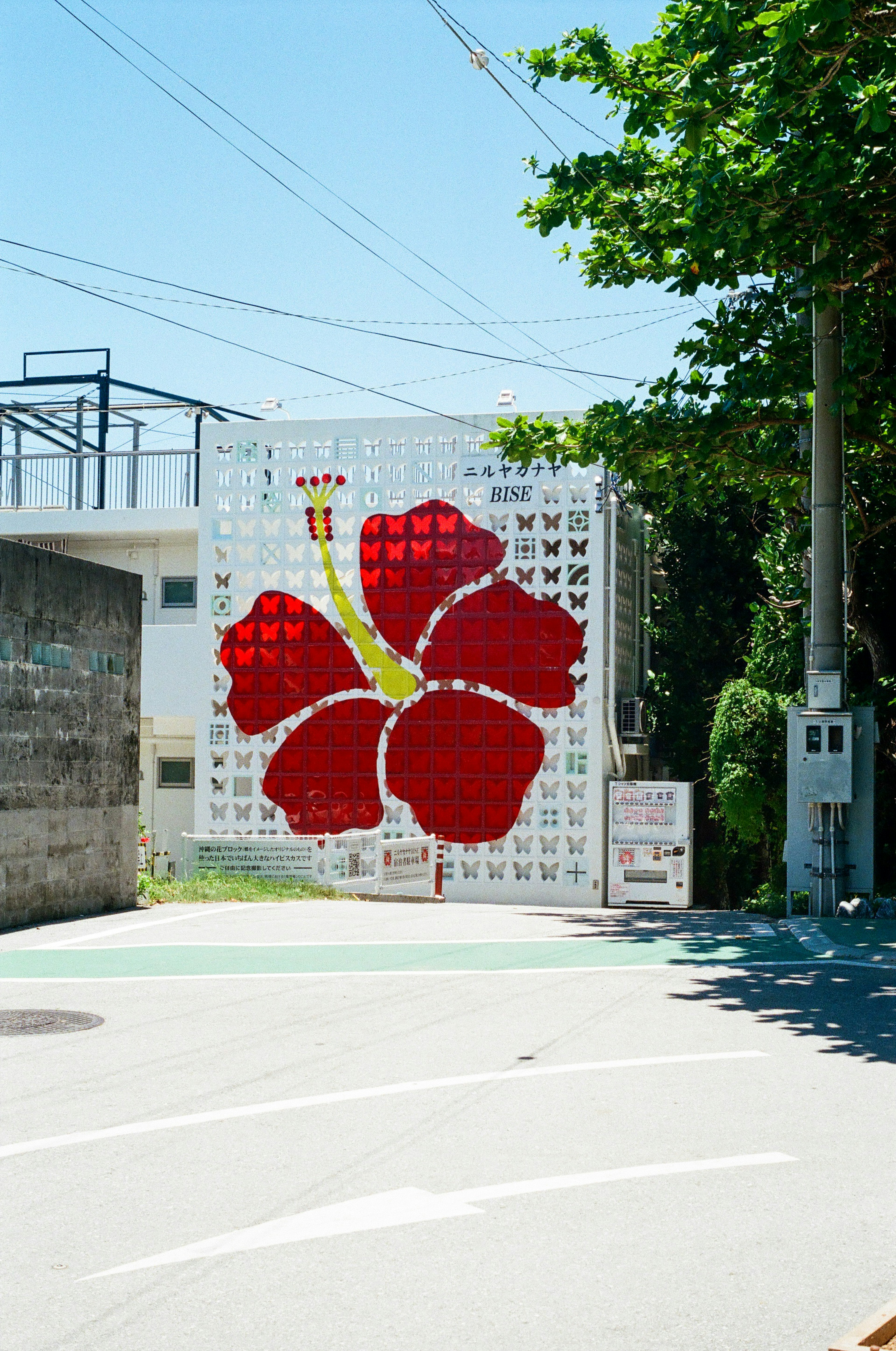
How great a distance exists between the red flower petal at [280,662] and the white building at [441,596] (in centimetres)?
15

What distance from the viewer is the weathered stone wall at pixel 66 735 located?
1448cm

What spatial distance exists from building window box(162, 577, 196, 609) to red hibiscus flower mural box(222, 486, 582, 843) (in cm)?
335

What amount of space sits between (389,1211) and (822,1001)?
5.81 metres

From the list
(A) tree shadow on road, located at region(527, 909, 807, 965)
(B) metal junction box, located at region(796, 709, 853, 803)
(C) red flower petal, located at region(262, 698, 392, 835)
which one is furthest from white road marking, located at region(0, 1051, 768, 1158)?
(C) red flower petal, located at region(262, 698, 392, 835)

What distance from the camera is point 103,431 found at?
3008 cm

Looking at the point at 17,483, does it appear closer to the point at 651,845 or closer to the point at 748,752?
the point at 651,845

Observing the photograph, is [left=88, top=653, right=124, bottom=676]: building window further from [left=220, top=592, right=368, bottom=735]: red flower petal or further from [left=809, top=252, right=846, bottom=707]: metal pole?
[left=220, top=592, right=368, bottom=735]: red flower petal

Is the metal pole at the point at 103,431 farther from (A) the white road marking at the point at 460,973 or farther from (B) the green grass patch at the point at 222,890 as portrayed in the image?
(A) the white road marking at the point at 460,973

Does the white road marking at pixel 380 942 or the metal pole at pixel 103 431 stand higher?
the metal pole at pixel 103 431

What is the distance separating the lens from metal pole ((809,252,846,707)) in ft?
53.3

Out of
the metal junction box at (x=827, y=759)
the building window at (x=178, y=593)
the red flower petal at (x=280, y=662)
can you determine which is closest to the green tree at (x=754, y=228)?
the metal junction box at (x=827, y=759)

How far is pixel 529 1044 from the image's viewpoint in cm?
900

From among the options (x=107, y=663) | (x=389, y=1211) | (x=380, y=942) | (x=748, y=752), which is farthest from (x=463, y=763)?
(x=389, y=1211)

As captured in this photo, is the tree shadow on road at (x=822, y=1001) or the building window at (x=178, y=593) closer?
the tree shadow on road at (x=822, y=1001)
